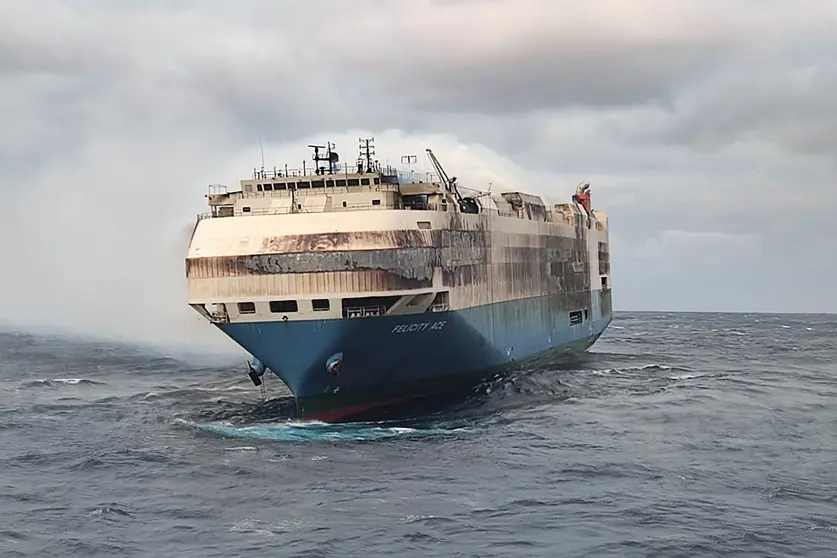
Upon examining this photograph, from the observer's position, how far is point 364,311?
43.9 metres

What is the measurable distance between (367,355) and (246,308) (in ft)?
19.9

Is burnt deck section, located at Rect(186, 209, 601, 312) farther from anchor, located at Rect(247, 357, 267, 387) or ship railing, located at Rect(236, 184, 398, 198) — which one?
anchor, located at Rect(247, 357, 267, 387)

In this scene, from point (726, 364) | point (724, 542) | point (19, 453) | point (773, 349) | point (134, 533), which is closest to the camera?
point (724, 542)

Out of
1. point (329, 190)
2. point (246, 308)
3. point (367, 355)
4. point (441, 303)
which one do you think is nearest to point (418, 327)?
point (441, 303)

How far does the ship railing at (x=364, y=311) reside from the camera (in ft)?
143

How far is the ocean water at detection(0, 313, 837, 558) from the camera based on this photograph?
27734 millimetres

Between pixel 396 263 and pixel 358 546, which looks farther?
pixel 396 263

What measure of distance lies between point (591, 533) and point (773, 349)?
6800cm

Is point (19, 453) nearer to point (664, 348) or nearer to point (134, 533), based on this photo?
point (134, 533)

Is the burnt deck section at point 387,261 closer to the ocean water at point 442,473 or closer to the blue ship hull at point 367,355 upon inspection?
the blue ship hull at point 367,355

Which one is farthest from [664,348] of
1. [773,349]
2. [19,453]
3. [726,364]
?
[19,453]

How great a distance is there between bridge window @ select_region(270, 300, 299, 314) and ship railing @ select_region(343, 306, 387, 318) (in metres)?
2.35

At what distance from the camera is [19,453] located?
41.2 metres

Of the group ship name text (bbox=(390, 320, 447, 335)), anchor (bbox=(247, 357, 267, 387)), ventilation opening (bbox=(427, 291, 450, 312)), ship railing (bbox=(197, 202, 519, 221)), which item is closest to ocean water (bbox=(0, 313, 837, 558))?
anchor (bbox=(247, 357, 267, 387))
